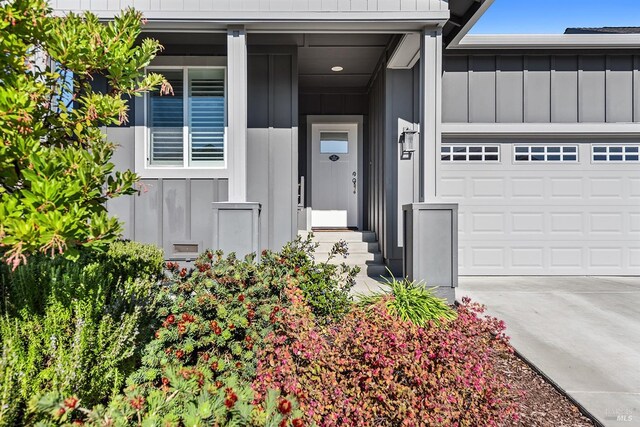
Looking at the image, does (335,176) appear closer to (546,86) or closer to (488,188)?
(488,188)

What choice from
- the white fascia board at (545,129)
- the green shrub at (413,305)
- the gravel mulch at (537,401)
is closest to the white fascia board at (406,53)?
the white fascia board at (545,129)

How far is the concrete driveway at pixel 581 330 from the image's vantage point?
2.34 m

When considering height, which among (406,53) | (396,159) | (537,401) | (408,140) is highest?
(406,53)

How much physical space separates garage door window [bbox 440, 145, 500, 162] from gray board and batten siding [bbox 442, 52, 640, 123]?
1.33ft

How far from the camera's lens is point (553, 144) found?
19.7ft

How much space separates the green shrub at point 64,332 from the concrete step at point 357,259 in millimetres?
3776

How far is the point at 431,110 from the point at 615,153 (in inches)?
144

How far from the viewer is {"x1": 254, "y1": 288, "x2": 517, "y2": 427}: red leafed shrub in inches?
65.4

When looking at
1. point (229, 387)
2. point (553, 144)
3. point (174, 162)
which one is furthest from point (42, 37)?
point (553, 144)

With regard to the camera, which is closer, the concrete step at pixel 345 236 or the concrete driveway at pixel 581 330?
the concrete driveway at pixel 581 330

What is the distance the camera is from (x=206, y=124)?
5.07 m

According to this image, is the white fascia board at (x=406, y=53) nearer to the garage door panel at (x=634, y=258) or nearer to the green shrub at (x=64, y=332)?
the green shrub at (x=64, y=332)

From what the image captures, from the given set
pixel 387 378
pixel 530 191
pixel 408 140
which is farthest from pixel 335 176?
pixel 387 378

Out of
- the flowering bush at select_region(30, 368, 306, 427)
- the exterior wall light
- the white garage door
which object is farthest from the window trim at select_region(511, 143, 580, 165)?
the flowering bush at select_region(30, 368, 306, 427)
